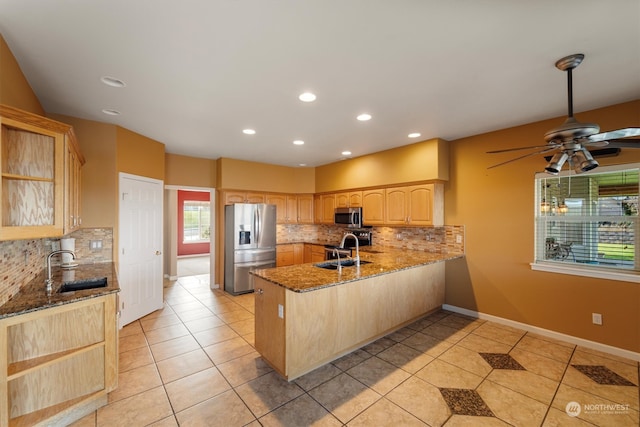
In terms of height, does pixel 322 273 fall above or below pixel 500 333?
above

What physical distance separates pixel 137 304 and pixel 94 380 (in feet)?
6.59

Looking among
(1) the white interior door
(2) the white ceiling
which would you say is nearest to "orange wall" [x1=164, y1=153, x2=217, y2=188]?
(1) the white interior door

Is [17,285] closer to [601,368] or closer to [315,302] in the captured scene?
[315,302]

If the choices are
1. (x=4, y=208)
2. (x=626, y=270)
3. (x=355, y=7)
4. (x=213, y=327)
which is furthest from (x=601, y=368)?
(x=4, y=208)

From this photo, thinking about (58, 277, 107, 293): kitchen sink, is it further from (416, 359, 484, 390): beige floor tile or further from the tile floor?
(416, 359, 484, 390): beige floor tile

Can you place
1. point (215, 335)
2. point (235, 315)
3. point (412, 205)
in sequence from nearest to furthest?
point (215, 335)
point (235, 315)
point (412, 205)

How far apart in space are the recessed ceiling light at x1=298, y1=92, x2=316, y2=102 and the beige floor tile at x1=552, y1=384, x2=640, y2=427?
133 inches

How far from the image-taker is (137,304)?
398 centimetres

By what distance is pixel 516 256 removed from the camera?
3654mm

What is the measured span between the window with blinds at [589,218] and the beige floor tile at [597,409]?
1549 mm

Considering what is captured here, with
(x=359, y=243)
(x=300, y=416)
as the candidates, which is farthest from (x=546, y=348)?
(x=359, y=243)

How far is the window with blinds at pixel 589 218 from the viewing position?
2979mm

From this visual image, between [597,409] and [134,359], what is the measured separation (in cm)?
424

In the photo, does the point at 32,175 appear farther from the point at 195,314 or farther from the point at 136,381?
the point at 195,314
